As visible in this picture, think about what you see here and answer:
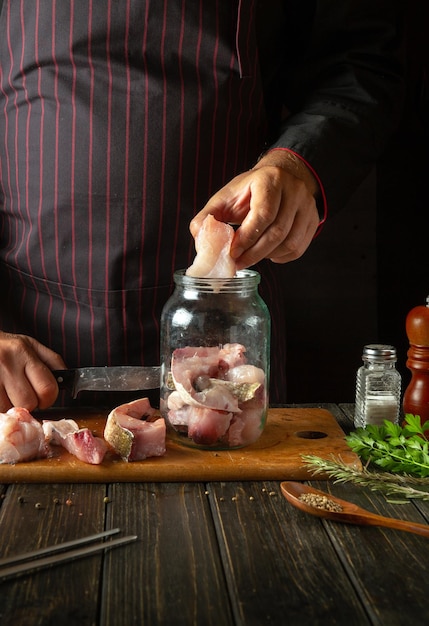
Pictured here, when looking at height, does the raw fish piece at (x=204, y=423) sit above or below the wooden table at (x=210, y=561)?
above

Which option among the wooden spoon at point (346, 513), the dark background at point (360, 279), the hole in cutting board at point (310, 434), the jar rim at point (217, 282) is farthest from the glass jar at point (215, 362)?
the dark background at point (360, 279)

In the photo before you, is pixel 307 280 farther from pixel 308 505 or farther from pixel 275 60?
pixel 308 505

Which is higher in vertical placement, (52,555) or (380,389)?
(380,389)

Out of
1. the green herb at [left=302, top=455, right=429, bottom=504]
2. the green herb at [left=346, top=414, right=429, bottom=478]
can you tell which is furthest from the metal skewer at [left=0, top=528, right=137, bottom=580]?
the green herb at [left=346, top=414, right=429, bottom=478]

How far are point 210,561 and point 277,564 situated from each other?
3.6 inches

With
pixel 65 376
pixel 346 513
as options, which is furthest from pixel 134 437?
pixel 346 513

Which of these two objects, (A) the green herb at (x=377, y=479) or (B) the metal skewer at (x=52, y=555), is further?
(A) the green herb at (x=377, y=479)

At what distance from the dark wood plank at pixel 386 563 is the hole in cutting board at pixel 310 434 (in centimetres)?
28

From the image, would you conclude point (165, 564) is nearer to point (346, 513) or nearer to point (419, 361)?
point (346, 513)

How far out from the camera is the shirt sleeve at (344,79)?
78.2 inches

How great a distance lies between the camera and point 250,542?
1254mm

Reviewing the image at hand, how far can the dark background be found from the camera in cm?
274

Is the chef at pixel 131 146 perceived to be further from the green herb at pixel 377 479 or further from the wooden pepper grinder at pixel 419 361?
the green herb at pixel 377 479

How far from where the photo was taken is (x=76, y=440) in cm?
153
